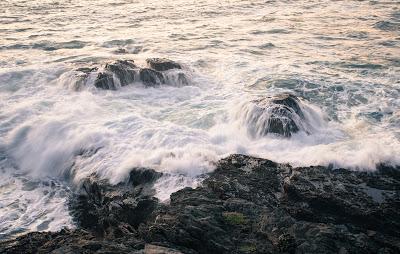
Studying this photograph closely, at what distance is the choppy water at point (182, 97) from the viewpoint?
47.1 ft

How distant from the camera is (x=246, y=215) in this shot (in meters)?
11.0

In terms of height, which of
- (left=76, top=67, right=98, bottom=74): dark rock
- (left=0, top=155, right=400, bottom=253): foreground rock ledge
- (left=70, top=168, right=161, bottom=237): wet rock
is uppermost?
(left=76, top=67, right=98, bottom=74): dark rock

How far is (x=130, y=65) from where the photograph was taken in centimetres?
2311

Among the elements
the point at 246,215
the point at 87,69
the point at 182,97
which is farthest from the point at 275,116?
the point at 87,69

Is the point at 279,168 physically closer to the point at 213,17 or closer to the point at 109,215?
the point at 109,215

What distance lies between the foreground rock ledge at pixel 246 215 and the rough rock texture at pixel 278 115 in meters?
2.66

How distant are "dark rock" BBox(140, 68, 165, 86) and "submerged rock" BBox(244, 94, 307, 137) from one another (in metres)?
6.07

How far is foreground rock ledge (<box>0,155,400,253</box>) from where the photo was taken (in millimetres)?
9875

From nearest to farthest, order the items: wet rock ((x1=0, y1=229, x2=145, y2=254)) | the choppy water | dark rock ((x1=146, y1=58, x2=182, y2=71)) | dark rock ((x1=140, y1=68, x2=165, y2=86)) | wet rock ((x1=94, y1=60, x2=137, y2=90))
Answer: wet rock ((x1=0, y1=229, x2=145, y2=254)), the choppy water, wet rock ((x1=94, y1=60, x2=137, y2=90)), dark rock ((x1=140, y1=68, x2=165, y2=86)), dark rock ((x1=146, y1=58, x2=182, y2=71))

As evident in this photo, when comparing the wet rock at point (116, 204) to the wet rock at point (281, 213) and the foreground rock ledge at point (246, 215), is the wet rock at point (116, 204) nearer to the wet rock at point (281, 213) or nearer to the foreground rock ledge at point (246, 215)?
the foreground rock ledge at point (246, 215)

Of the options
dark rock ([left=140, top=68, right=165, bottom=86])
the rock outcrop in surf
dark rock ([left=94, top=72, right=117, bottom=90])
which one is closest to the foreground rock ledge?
dark rock ([left=94, top=72, right=117, bottom=90])

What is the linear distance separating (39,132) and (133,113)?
3.69 meters

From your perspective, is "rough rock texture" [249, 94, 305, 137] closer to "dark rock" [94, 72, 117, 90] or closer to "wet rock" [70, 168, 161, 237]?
"wet rock" [70, 168, 161, 237]

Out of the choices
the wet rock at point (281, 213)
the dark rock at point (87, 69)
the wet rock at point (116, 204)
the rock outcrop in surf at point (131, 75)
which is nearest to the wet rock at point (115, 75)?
the rock outcrop in surf at point (131, 75)
